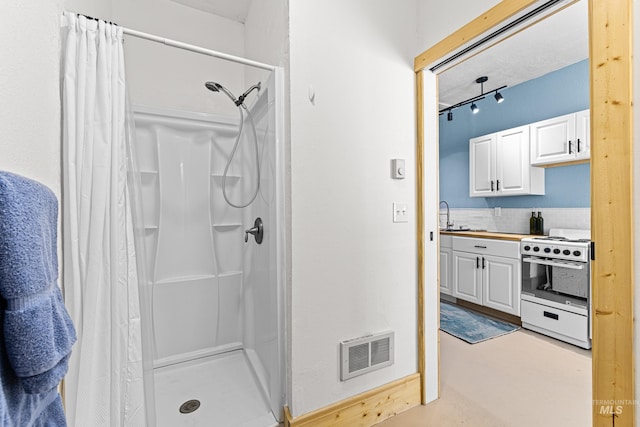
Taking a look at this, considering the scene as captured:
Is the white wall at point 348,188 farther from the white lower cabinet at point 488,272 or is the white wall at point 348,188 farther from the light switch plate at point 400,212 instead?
the white lower cabinet at point 488,272

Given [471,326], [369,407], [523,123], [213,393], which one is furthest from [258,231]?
[523,123]

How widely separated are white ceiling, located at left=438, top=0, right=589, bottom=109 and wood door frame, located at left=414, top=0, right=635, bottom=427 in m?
1.54

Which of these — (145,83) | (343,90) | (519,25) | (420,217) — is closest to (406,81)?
(343,90)

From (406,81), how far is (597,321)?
1.45m

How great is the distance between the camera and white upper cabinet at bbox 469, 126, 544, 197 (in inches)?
126

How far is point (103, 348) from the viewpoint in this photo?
1.03 metres

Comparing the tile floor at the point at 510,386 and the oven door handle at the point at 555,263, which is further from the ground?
the oven door handle at the point at 555,263

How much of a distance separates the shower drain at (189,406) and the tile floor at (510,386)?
108 cm

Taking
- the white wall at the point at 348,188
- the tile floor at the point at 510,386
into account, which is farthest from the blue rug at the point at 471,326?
the white wall at the point at 348,188

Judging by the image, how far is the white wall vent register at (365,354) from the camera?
1526mm

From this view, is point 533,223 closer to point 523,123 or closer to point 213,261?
point 523,123

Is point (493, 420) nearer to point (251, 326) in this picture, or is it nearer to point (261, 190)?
point (251, 326)

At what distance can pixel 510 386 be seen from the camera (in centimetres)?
193

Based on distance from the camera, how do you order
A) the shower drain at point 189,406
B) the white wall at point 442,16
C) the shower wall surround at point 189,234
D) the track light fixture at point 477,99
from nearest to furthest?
the white wall at point 442,16
the shower drain at point 189,406
the shower wall surround at point 189,234
the track light fixture at point 477,99
